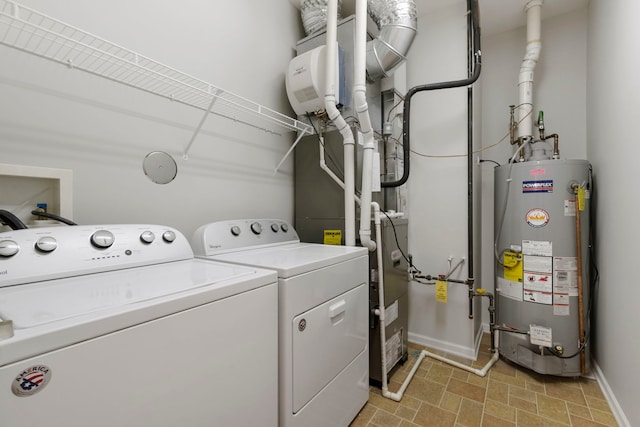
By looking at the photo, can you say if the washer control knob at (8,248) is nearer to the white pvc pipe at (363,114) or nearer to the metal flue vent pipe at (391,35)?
the white pvc pipe at (363,114)

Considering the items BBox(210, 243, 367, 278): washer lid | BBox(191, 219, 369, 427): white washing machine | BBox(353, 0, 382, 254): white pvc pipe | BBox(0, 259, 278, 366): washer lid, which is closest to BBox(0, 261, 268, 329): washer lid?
BBox(0, 259, 278, 366): washer lid

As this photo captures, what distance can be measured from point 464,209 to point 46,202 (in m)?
2.41

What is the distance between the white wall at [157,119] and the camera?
3.40ft

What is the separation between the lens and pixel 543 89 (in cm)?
243

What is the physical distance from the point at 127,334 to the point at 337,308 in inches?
32.8

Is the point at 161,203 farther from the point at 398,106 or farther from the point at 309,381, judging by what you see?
the point at 398,106

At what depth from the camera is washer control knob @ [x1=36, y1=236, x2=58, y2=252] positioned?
833mm

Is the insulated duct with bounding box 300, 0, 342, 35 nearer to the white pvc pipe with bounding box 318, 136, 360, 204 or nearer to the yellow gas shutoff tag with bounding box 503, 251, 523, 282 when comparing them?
the white pvc pipe with bounding box 318, 136, 360, 204

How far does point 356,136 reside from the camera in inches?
71.7

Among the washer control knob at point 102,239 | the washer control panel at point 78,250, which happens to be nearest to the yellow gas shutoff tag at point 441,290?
the washer control panel at point 78,250

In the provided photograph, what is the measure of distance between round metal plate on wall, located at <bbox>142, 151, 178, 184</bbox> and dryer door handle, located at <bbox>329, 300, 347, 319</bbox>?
1023 mm

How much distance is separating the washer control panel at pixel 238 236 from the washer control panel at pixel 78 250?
0.15m

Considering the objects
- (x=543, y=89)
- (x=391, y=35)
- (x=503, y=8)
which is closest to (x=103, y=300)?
(x=391, y=35)

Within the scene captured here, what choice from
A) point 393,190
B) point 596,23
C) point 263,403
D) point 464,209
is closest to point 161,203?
point 263,403
